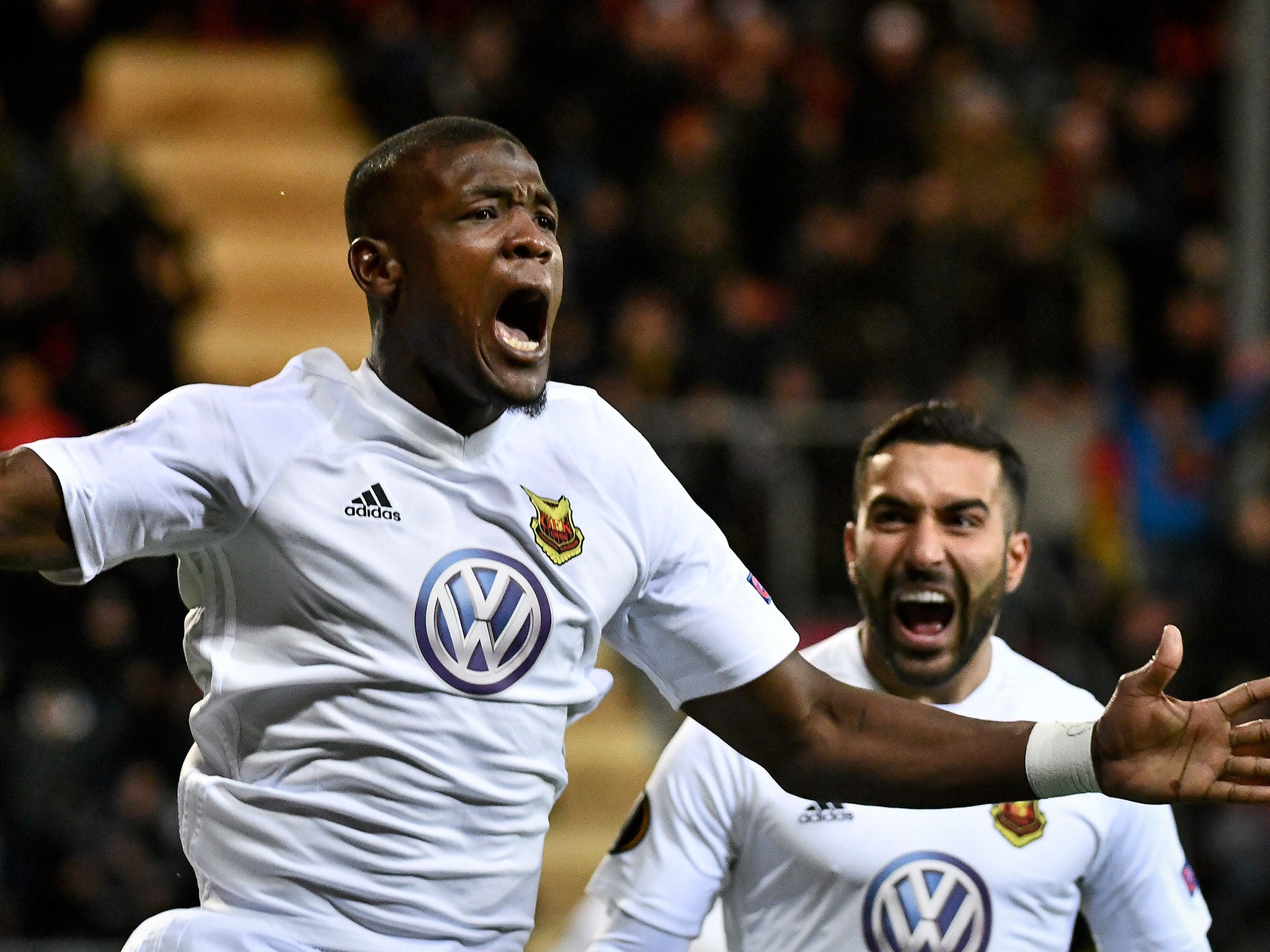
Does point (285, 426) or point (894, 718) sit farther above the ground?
point (285, 426)

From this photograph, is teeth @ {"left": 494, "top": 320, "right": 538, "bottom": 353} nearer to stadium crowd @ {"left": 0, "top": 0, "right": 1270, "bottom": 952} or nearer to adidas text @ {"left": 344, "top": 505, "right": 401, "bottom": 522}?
adidas text @ {"left": 344, "top": 505, "right": 401, "bottom": 522}

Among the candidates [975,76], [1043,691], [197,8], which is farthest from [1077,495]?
[197,8]

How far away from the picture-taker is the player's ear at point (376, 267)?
297 cm

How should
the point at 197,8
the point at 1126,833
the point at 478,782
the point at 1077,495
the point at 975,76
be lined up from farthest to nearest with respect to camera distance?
the point at 197,8 → the point at 975,76 → the point at 1077,495 → the point at 1126,833 → the point at 478,782

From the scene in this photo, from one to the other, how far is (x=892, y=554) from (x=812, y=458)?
4.75 meters

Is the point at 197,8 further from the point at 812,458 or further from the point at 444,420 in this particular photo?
the point at 444,420

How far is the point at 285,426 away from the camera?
9.09ft

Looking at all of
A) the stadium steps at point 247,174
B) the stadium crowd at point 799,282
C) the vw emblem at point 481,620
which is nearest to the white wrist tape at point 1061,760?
the vw emblem at point 481,620

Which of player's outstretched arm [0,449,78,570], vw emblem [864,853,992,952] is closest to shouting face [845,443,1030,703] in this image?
vw emblem [864,853,992,952]

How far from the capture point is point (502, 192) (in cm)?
294

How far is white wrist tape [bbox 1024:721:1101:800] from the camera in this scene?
2.87 meters

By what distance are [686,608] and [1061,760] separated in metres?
0.64

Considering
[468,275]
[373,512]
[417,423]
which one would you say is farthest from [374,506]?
[468,275]

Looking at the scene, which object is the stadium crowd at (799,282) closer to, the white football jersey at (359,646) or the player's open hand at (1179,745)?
the white football jersey at (359,646)
